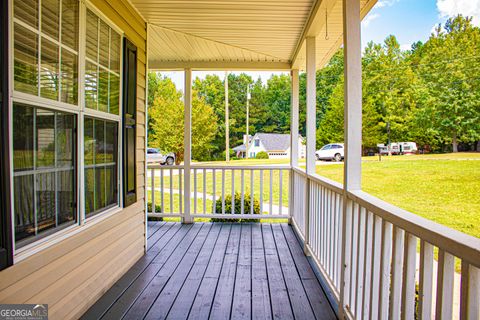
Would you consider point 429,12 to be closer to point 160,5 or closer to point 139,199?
point 160,5

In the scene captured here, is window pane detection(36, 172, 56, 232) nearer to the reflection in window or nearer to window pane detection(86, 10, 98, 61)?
the reflection in window

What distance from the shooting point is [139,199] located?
11.5 ft

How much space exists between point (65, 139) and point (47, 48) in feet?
1.90

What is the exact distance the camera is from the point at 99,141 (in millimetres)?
2557

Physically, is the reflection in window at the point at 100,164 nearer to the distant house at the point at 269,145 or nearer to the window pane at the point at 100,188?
the window pane at the point at 100,188

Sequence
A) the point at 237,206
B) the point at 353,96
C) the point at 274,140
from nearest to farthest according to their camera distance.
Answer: the point at 353,96 < the point at 237,206 < the point at 274,140

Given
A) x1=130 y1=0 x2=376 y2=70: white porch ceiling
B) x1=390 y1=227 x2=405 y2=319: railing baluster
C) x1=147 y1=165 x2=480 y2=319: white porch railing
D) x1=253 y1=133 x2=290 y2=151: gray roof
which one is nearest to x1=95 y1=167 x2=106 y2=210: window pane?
x1=130 y1=0 x2=376 y2=70: white porch ceiling

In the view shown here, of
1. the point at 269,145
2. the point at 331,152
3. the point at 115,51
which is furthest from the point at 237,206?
the point at 269,145

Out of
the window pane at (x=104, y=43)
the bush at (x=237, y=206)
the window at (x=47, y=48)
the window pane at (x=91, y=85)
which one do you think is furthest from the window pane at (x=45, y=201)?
the bush at (x=237, y=206)

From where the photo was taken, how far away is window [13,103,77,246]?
162 centimetres

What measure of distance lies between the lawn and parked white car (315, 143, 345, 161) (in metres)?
0.43

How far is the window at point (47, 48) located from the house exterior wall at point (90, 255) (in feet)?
1.67

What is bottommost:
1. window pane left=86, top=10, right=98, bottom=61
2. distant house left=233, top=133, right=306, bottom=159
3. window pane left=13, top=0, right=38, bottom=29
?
distant house left=233, top=133, right=306, bottom=159

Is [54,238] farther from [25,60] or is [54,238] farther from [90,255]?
[25,60]
